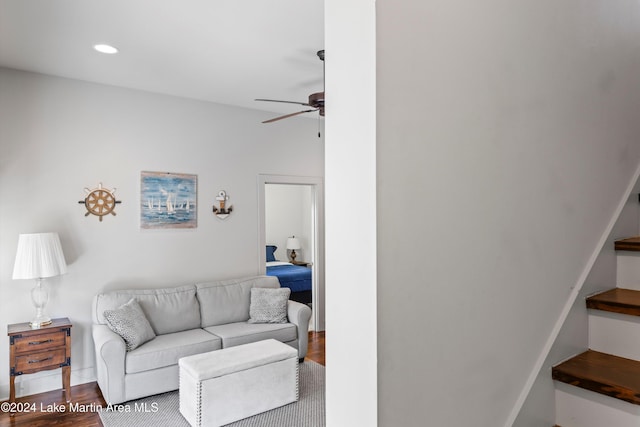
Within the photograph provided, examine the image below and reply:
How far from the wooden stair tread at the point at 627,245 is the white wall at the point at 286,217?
22.5ft

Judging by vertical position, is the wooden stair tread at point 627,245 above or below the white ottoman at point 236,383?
above

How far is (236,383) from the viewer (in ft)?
10.3

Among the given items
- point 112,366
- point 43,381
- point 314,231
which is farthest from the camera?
point 314,231

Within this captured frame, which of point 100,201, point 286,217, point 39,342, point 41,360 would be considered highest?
point 100,201

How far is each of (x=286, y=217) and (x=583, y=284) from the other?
7236 mm

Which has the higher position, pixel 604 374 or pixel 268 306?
pixel 604 374

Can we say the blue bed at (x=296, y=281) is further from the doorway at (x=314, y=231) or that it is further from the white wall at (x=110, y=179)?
the white wall at (x=110, y=179)

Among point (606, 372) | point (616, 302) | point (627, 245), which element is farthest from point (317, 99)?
point (606, 372)

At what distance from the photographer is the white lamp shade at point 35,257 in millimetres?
3318

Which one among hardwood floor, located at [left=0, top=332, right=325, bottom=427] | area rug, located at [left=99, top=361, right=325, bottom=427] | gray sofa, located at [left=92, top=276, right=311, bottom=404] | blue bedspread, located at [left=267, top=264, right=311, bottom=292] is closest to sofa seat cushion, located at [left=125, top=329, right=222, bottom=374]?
gray sofa, located at [left=92, top=276, right=311, bottom=404]

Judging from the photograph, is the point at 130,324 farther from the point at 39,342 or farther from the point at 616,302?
the point at 616,302

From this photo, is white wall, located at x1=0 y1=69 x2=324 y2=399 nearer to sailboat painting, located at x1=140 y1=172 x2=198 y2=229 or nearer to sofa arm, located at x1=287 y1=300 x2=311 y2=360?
sailboat painting, located at x1=140 y1=172 x2=198 y2=229

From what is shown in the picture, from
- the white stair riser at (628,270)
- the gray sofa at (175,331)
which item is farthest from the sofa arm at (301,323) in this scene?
the white stair riser at (628,270)

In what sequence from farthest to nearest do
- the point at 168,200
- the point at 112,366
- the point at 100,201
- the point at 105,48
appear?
the point at 168,200, the point at 100,201, the point at 112,366, the point at 105,48
